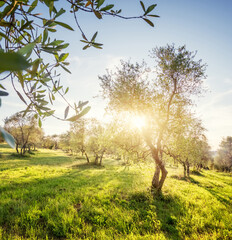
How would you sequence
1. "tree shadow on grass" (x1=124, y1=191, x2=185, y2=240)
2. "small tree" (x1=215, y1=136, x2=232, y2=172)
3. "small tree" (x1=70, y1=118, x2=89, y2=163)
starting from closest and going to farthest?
"tree shadow on grass" (x1=124, y1=191, x2=185, y2=240) → "small tree" (x1=70, y1=118, x2=89, y2=163) → "small tree" (x1=215, y1=136, x2=232, y2=172)

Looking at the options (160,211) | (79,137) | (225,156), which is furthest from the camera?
(225,156)

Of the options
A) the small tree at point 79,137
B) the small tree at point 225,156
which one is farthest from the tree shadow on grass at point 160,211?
the small tree at point 225,156

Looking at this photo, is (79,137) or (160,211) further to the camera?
(79,137)

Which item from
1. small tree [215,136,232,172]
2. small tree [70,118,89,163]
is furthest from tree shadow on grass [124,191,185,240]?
small tree [215,136,232,172]

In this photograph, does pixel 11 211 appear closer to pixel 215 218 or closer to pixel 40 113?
pixel 40 113

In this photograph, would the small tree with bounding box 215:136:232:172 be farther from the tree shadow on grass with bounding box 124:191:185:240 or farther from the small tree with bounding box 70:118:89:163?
the tree shadow on grass with bounding box 124:191:185:240

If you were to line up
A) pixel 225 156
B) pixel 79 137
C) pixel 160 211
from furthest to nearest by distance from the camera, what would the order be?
pixel 225 156 → pixel 79 137 → pixel 160 211

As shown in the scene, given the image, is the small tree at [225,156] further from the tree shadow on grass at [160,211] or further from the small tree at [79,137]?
the tree shadow on grass at [160,211]

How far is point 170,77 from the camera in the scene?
30.9 ft

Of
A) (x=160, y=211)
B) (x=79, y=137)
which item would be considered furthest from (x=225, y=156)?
(x=160, y=211)

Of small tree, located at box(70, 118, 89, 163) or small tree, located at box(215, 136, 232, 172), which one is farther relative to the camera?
small tree, located at box(215, 136, 232, 172)

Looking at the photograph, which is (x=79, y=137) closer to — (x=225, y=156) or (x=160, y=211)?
(x=160, y=211)

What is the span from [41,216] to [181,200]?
7983 mm

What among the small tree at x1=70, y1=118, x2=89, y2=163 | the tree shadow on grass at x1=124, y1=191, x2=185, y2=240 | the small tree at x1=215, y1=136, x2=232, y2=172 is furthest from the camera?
the small tree at x1=215, y1=136, x2=232, y2=172
